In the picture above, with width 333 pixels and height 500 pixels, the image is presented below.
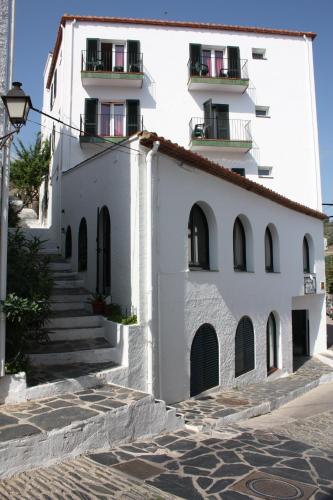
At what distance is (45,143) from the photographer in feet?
67.2

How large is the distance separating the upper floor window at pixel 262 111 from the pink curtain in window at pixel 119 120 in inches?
251

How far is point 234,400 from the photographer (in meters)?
9.31

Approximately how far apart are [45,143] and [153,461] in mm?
17981

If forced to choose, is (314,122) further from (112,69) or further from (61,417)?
(61,417)

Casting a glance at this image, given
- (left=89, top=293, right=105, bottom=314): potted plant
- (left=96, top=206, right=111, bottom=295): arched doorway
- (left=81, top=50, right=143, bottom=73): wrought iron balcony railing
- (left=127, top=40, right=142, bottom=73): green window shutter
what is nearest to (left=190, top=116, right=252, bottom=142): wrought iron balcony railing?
(left=127, top=40, right=142, bottom=73): green window shutter

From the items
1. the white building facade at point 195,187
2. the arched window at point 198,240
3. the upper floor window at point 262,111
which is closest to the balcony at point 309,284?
the white building facade at point 195,187

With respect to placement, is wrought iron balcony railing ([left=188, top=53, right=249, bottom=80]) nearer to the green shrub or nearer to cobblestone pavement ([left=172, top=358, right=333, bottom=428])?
cobblestone pavement ([left=172, top=358, right=333, bottom=428])

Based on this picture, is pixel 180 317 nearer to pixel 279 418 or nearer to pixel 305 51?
pixel 279 418

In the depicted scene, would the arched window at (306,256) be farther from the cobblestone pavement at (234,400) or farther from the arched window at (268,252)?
the cobblestone pavement at (234,400)

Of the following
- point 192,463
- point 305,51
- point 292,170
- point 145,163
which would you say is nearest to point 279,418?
point 192,463

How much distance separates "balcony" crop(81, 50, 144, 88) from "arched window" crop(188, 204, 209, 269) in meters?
9.85

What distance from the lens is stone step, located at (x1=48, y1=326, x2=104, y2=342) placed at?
8484 mm

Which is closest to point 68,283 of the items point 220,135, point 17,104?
point 17,104

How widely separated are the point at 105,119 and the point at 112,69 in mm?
2234
